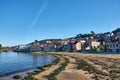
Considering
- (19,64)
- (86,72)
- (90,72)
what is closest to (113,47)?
(19,64)

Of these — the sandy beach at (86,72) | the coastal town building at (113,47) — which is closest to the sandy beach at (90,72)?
the sandy beach at (86,72)

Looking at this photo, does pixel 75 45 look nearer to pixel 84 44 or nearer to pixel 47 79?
pixel 84 44

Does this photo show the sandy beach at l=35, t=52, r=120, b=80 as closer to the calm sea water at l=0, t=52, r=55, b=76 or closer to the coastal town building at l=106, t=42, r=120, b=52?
the calm sea water at l=0, t=52, r=55, b=76

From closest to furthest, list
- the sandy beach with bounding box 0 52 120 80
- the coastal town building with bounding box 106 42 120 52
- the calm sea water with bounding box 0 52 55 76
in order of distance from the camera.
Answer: the sandy beach with bounding box 0 52 120 80 → the calm sea water with bounding box 0 52 55 76 → the coastal town building with bounding box 106 42 120 52

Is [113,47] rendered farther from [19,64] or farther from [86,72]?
[86,72]

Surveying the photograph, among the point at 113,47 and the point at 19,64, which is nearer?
the point at 19,64

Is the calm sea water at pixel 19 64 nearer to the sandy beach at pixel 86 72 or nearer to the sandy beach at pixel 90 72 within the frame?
the sandy beach at pixel 86 72

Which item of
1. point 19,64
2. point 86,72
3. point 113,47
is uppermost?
point 113,47

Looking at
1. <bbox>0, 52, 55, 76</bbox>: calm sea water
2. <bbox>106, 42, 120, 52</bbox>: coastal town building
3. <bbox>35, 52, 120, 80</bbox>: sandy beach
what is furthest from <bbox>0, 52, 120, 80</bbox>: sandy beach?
<bbox>106, 42, 120, 52</bbox>: coastal town building

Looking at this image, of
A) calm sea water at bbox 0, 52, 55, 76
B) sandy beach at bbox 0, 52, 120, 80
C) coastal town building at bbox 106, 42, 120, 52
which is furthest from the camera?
coastal town building at bbox 106, 42, 120, 52

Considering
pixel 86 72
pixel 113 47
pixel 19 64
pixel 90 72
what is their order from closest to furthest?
1. pixel 90 72
2. pixel 86 72
3. pixel 19 64
4. pixel 113 47

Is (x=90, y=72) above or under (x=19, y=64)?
under

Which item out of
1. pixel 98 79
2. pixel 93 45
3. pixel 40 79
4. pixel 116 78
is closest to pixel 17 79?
pixel 40 79

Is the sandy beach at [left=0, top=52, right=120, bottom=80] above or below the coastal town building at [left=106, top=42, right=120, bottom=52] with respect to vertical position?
below
